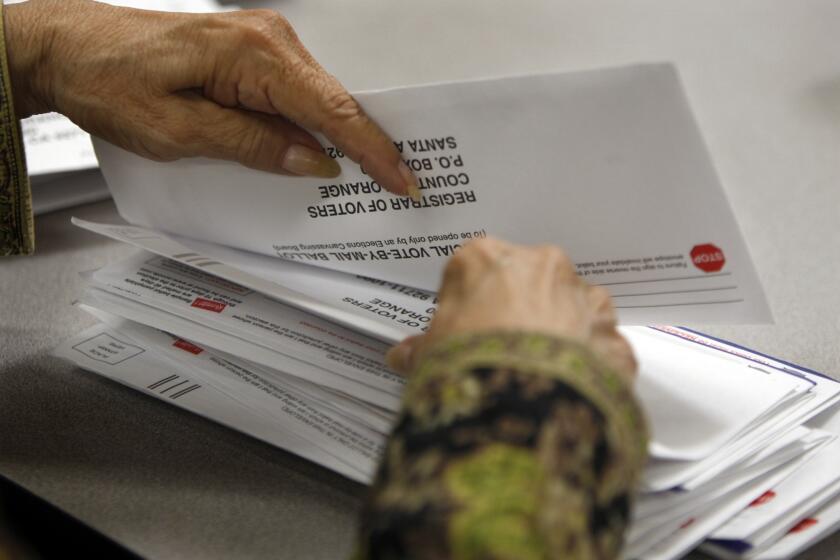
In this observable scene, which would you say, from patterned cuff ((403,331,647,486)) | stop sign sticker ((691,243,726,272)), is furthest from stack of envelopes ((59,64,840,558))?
patterned cuff ((403,331,647,486))

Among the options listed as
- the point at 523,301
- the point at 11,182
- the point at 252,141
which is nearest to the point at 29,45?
the point at 11,182

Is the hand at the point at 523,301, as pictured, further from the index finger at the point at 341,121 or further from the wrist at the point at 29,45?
the wrist at the point at 29,45

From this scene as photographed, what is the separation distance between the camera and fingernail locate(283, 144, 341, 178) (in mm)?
742

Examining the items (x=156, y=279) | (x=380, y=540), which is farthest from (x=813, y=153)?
(x=380, y=540)

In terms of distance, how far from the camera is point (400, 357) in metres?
0.62

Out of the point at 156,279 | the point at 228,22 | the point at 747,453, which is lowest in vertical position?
the point at 747,453

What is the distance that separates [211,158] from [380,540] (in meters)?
0.49

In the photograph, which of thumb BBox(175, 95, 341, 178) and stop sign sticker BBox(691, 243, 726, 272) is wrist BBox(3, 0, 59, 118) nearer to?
thumb BBox(175, 95, 341, 178)

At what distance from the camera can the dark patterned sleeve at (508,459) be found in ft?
1.30

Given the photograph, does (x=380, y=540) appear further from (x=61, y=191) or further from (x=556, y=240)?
(x=61, y=191)

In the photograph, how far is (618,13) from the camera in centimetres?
172

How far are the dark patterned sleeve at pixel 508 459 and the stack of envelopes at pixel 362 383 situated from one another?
0.15 metres

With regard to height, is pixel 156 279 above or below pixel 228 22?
below

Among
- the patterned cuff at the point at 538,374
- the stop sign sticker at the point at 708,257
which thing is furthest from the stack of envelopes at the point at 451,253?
the patterned cuff at the point at 538,374
